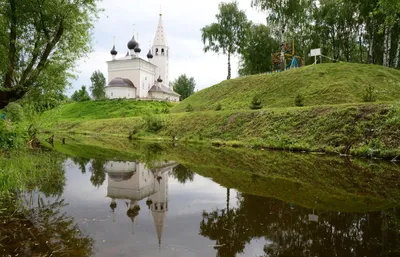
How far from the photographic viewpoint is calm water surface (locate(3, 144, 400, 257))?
15.1 ft

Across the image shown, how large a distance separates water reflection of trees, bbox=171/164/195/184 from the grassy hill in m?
18.1

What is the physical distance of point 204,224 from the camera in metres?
5.82

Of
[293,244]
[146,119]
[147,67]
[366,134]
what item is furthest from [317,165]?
[147,67]

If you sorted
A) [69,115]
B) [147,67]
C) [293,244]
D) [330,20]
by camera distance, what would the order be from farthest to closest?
[147,67] → [69,115] → [330,20] → [293,244]

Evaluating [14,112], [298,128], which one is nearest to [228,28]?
[298,128]

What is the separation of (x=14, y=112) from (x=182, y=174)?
726 cm

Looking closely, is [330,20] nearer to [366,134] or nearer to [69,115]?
[366,134]

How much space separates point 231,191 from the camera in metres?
8.62

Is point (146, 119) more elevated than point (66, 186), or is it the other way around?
point (146, 119)

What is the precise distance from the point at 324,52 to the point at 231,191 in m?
46.0

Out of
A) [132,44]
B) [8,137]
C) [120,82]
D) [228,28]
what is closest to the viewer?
[8,137]

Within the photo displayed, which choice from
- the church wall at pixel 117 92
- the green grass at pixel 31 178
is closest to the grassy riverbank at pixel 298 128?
the green grass at pixel 31 178

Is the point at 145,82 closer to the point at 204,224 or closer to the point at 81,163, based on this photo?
the point at 81,163

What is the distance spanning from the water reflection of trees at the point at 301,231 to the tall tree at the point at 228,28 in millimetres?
43345
